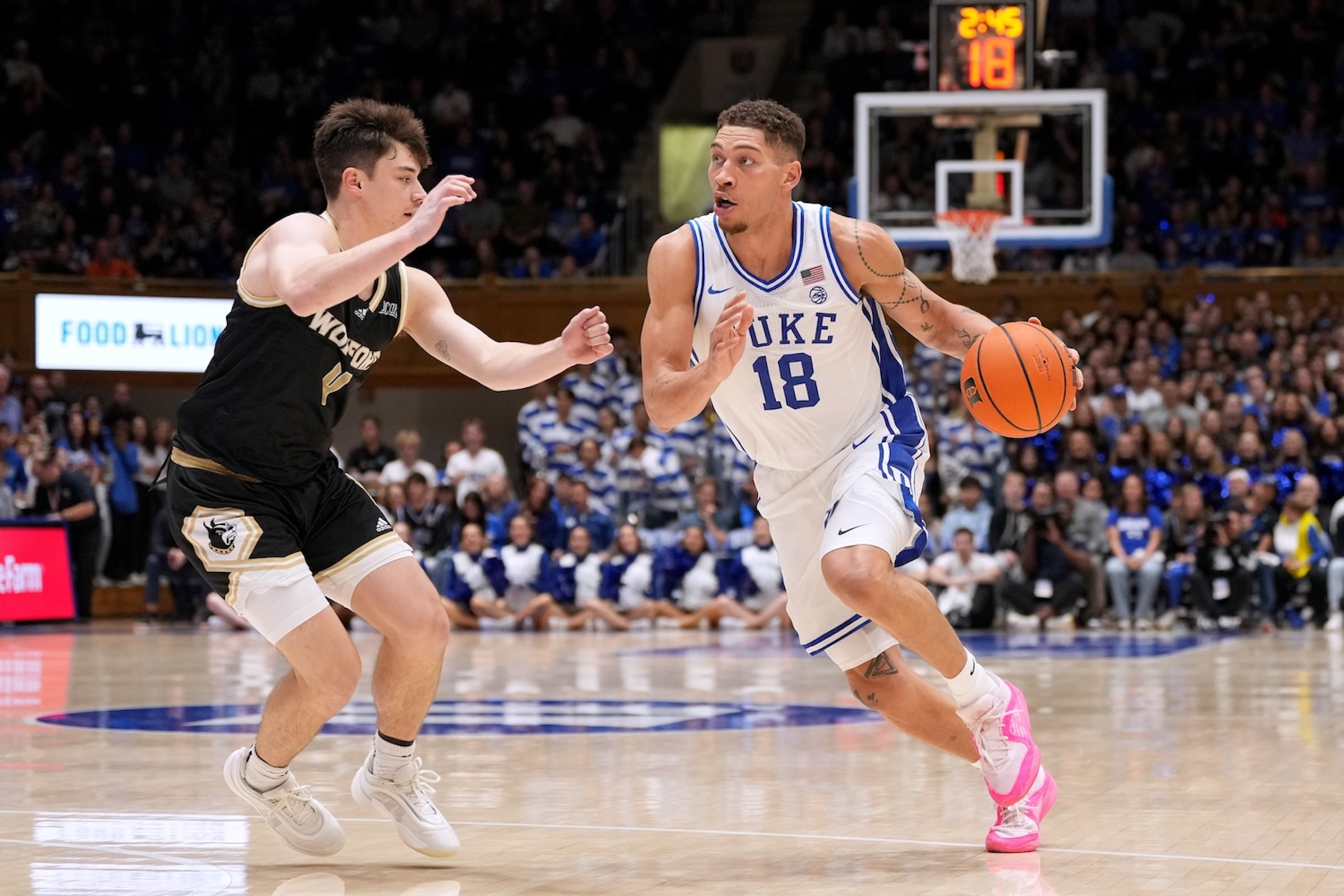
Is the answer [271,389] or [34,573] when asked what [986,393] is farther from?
[34,573]

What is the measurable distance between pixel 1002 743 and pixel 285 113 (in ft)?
71.6

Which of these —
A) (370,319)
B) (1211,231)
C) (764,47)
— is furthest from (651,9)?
(370,319)

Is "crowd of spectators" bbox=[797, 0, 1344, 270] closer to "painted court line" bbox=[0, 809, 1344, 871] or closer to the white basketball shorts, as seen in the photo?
the white basketball shorts

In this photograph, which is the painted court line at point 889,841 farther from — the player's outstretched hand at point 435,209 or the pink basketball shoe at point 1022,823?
the player's outstretched hand at point 435,209


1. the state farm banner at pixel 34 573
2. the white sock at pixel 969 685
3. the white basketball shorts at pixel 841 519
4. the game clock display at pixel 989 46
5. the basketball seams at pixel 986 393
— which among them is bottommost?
the state farm banner at pixel 34 573

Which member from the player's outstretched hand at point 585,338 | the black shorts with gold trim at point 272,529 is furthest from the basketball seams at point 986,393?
the black shorts with gold trim at point 272,529

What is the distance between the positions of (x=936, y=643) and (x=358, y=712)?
491 cm

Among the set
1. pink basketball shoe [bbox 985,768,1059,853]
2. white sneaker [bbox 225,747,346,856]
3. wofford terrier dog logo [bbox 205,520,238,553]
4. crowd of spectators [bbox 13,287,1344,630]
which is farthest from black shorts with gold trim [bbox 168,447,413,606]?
crowd of spectators [bbox 13,287,1344,630]

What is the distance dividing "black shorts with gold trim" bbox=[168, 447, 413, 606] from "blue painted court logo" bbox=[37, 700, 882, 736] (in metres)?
3.06

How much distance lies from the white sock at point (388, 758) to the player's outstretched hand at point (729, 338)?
143cm

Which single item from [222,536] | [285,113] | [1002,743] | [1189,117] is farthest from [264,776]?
[285,113]

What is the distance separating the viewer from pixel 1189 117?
75.4ft

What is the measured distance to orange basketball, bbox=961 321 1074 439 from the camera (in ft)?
17.4

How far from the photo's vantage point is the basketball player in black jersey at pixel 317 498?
4.88m
